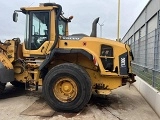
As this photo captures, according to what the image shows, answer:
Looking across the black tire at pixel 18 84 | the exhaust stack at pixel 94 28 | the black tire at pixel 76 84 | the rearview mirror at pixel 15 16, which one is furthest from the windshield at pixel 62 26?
the black tire at pixel 18 84

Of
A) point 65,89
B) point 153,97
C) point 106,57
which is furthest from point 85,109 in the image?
point 153,97

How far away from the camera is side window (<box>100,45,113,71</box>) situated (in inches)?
292

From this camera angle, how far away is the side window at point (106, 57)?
7426mm

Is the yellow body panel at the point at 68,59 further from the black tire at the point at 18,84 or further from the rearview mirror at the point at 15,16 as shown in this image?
the black tire at the point at 18,84

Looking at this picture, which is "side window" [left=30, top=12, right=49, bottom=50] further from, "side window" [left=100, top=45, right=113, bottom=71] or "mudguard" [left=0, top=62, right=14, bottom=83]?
"side window" [left=100, top=45, right=113, bottom=71]

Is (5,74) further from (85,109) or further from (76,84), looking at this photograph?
(85,109)

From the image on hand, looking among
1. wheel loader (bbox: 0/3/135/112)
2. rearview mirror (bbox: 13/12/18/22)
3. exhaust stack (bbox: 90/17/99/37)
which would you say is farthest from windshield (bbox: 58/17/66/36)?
rearview mirror (bbox: 13/12/18/22)

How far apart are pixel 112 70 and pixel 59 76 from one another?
4.86 feet

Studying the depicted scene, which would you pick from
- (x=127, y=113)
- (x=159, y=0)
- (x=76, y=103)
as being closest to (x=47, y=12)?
(x=76, y=103)

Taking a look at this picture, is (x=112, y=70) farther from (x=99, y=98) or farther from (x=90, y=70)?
(x=99, y=98)

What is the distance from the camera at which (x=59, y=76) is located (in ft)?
23.0

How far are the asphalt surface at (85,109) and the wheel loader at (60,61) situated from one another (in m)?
0.38

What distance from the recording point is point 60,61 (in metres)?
7.80

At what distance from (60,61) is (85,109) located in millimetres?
1592
